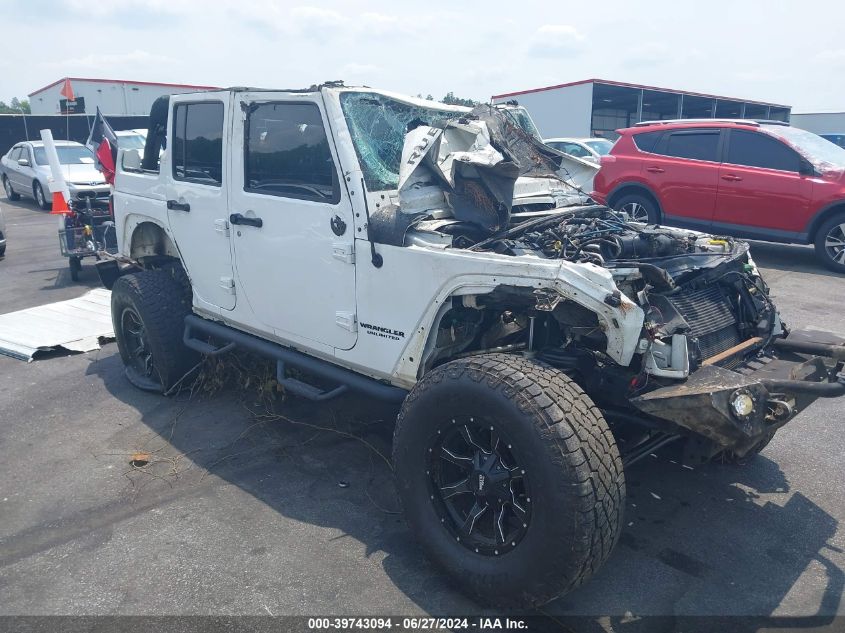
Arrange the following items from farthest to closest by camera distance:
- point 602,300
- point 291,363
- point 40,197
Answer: point 40,197, point 291,363, point 602,300

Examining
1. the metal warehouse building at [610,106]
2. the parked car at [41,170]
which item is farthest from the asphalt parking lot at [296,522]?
the metal warehouse building at [610,106]

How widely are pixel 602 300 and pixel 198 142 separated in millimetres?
3111

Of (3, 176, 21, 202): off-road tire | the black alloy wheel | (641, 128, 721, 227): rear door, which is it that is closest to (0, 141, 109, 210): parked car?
(3, 176, 21, 202): off-road tire

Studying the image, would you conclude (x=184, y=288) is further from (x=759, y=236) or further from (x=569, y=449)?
(x=759, y=236)

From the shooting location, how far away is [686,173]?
973cm

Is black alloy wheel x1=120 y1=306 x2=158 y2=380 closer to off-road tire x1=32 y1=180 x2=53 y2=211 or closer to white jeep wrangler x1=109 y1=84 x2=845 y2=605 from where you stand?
white jeep wrangler x1=109 y1=84 x2=845 y2=605

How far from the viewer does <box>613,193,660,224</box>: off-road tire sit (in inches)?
400

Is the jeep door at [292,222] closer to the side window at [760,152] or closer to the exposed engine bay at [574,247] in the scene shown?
the exposed engine bay at [574,247]

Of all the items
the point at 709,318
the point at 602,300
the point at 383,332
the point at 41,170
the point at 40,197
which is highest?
the point at 602,300

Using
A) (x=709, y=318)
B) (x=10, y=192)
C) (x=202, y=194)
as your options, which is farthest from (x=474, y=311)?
(x=10, y=192)

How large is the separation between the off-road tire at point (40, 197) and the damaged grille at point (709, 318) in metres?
17.2

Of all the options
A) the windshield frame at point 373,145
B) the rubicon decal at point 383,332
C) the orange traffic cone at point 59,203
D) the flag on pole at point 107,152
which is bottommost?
the orange traffic cone at point 59,203

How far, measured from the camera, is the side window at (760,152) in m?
9.07

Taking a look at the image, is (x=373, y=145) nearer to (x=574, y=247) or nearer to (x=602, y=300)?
(x=574, y=247)
